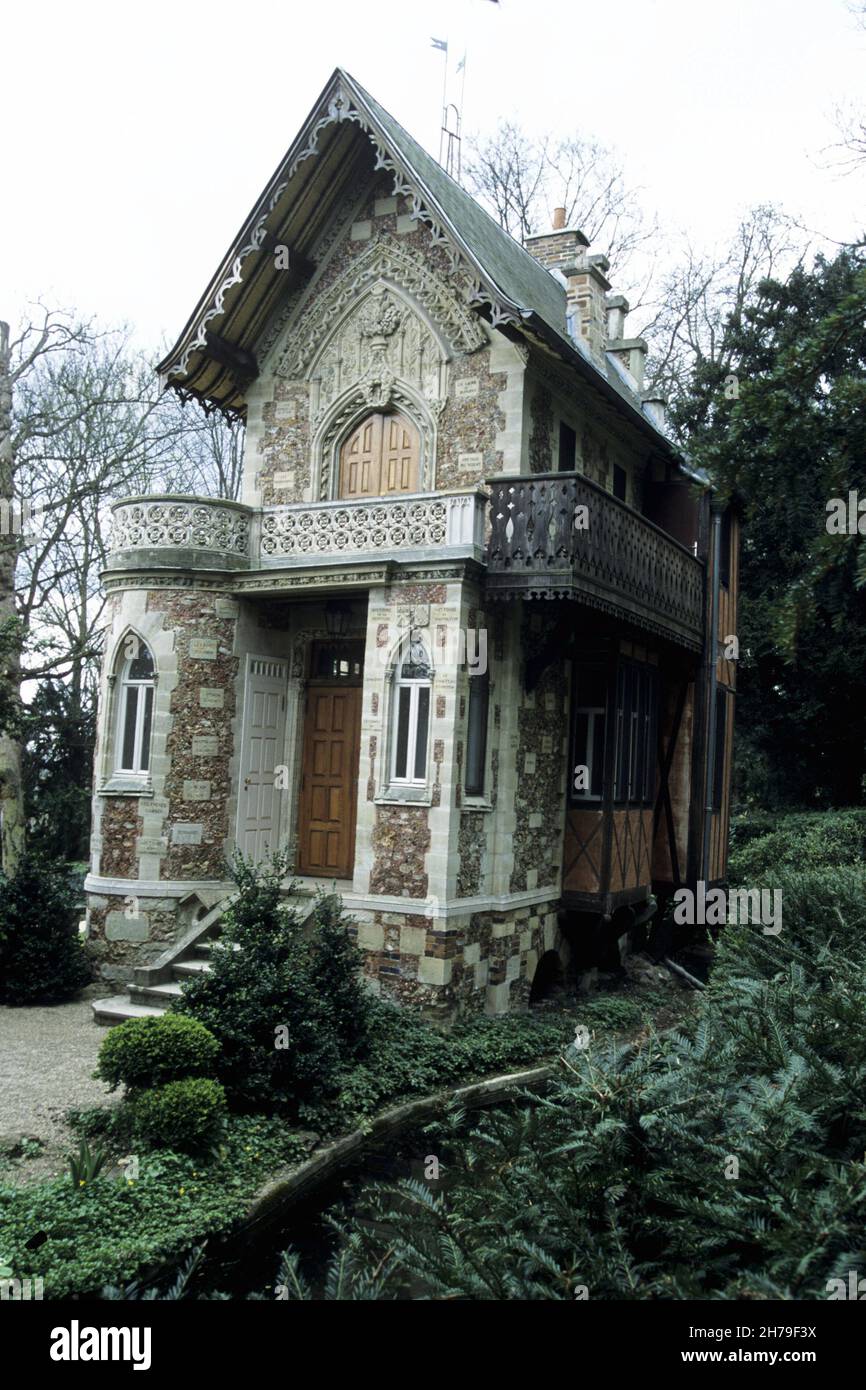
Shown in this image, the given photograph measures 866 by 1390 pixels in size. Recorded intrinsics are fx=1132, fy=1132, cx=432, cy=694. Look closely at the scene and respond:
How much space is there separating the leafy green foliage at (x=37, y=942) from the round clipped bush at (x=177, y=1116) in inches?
200

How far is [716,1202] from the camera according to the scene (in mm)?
5316

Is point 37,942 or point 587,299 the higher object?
point 587,299

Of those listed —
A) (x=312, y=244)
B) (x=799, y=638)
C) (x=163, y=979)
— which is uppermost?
(x=312, y=244)

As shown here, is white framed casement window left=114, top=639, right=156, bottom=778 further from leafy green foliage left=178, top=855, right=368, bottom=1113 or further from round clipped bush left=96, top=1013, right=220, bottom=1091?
round clipped bush left=96, top=1013, right=220, bottom=1091

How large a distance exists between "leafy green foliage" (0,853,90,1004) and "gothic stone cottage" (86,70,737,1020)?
45 centimetres

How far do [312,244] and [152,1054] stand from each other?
1120 centimetres

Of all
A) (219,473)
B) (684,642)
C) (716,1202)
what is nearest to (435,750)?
(684,642)

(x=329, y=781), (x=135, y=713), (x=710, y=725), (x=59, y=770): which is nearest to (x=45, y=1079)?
(x=135, y=713)

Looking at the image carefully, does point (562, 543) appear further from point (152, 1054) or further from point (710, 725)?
point (152, 1054)

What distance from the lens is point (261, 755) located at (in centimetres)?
1541

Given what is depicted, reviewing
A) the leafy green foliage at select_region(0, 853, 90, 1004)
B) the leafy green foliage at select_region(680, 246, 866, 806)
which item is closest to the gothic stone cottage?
the leafy green foliage at select_region(0, 853, 90, 1004)

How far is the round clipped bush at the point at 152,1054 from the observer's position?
9500 mm

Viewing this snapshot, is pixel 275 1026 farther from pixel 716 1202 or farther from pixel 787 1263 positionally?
pixel 787 1263

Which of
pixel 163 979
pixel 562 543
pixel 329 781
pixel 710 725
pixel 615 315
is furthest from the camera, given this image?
pixel 615 315
